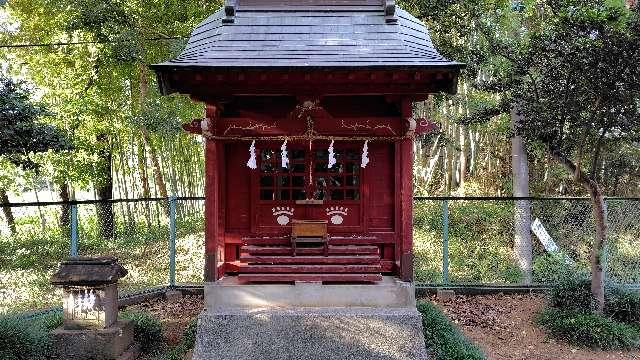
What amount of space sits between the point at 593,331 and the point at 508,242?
5685 millimetres

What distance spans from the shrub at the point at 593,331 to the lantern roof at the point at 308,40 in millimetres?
3670

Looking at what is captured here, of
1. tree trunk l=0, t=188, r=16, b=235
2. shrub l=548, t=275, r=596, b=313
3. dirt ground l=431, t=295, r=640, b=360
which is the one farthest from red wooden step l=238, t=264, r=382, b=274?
tree trunk l=0, t=188, r=16, b=235

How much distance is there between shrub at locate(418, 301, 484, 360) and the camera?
5.51 m

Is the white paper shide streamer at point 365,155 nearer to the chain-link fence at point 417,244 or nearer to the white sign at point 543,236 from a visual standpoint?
the chain-link fence at point 417,244

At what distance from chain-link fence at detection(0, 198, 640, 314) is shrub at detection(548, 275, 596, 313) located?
1.15 m

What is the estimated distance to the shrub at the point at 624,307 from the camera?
263 inches

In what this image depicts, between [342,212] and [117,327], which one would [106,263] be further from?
[342,212]

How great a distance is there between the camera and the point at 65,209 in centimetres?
1234

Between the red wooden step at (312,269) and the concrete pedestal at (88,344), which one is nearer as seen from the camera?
the concrete pedestal at (88,344)

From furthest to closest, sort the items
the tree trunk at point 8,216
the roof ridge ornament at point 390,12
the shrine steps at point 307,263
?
the tree trunk at point 8,216
the roof ridge ornament at point 390,12
the shrine steps at point 307,263

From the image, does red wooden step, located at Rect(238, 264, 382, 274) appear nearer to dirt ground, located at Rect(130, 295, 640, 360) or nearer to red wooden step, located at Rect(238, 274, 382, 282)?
red wooden step, located at Rect(238, 274, 382, 282)

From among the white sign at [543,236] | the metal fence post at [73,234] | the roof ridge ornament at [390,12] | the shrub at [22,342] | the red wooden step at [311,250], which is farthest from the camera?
the white sign at [543,236]

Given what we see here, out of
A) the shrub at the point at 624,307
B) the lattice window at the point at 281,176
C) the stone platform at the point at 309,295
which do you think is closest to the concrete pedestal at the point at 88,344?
the stone platform at the point at 309,295

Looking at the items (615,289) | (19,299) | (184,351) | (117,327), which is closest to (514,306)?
(615,289)
